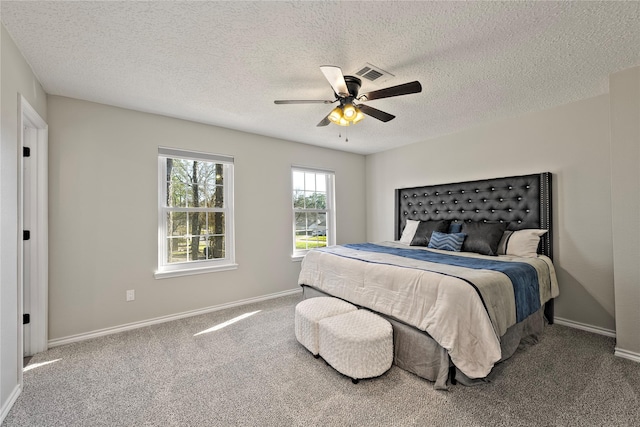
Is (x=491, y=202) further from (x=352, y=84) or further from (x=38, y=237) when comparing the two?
(x=38, y=237)

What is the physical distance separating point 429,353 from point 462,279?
58 cm

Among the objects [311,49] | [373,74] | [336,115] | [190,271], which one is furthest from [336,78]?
[190,271]

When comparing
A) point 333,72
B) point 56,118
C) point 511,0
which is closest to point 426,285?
point 333,72

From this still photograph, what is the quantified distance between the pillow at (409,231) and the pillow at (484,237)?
84 cm

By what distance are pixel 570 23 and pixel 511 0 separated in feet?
1.67

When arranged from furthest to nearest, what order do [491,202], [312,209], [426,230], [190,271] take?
[312,209] → [426,230] → [491,202] → [190,271]

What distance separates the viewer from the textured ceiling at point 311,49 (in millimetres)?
1581

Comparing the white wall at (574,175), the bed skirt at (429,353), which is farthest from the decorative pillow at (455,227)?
the bed skirt at (429,353)

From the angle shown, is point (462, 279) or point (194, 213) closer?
point (462, 279)

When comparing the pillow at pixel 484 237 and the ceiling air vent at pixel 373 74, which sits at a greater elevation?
the ceiling air vent at pixel 373 74

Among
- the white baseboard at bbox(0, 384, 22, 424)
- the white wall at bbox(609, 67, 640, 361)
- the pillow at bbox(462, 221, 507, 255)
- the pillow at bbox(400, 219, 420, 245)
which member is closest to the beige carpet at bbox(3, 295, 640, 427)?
the white baseboard at bbox(0, 384, 22, 424)

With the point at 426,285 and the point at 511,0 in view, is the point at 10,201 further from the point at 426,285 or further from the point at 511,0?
the point at 511,0

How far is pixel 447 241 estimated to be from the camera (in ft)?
10.8

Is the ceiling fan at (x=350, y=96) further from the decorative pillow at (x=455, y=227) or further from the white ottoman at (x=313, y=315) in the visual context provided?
the decorative pillow at (x=455, y=227)
